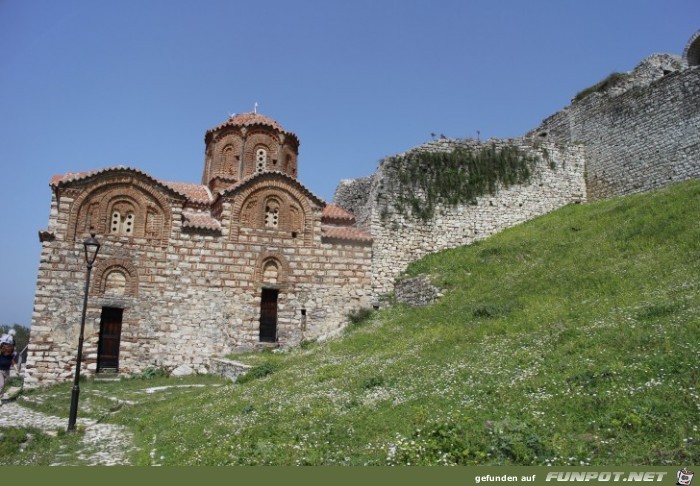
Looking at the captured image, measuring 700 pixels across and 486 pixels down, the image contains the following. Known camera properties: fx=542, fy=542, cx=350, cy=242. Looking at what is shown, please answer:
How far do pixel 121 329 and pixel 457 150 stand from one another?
47.9ft

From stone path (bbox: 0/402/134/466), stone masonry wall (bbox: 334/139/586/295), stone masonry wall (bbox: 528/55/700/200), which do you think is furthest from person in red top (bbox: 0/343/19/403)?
stone masonry wall (bbox: 528/55/700/200)

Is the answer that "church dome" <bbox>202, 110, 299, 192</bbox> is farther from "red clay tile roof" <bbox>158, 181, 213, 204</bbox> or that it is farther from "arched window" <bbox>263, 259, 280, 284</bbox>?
"arched window" <bbox>263, 259, 280, 284</bbox>

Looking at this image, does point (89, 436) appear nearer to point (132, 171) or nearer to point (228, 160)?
point (132, 171)

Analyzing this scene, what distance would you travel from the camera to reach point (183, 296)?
60.1 ft

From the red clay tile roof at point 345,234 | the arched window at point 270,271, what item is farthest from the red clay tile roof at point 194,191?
the red clay tile roof at point 345,234

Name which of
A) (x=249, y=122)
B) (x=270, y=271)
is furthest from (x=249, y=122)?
(x=270, y=271)

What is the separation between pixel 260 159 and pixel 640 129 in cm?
1535

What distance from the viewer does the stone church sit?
17.1 metres

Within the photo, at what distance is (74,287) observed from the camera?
17.1 m

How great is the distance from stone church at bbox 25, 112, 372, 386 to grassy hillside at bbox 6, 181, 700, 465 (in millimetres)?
2022

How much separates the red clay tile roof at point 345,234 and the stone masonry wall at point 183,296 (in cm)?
31

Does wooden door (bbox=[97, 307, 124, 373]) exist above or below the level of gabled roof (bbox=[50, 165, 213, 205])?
below

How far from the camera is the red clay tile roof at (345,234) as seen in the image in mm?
20109

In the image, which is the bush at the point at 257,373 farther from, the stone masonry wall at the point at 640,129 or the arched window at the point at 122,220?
the stone masonry wall at the point at 640,129
